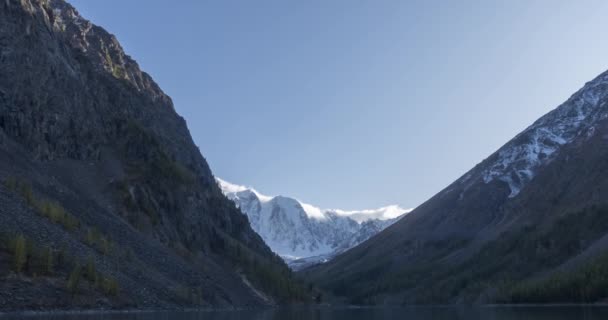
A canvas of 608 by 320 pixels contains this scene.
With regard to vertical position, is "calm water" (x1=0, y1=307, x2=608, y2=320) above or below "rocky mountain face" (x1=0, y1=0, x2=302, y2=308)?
below

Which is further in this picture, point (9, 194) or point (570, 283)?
point (570, 283)

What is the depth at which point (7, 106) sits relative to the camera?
115 meters

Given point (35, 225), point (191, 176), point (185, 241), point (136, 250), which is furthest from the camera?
point (191, 176)

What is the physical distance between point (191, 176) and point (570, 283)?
11555cm

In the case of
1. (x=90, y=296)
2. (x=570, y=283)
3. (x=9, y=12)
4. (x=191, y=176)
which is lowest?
(x=570, y=283)

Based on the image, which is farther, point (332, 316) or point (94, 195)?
point (94, 195)

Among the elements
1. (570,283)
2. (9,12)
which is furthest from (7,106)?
(570,283)

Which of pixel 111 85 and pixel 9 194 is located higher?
pixel 111 85

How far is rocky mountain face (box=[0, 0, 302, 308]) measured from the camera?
7888 cm

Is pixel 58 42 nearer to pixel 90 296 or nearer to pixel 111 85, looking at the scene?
pixel 111 85

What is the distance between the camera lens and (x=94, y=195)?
414ft

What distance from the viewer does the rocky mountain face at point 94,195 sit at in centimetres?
7888

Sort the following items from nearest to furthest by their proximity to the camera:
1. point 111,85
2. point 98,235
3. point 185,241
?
point 98,235, point 185,241, point 111,85

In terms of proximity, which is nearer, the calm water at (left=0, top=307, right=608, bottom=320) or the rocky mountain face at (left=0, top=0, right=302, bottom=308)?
the calm water at (left=0, top=307, right=608, bottom=320)
